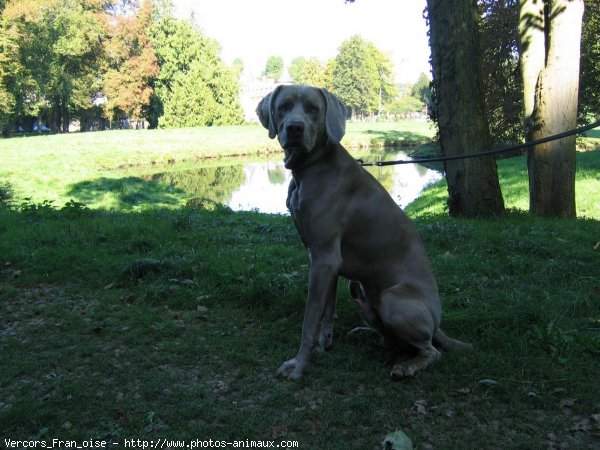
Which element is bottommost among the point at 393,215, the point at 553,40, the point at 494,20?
the point at 393,215

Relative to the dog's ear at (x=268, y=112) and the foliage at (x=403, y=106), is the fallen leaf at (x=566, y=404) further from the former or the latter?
the foliage at (x=403, y=106)

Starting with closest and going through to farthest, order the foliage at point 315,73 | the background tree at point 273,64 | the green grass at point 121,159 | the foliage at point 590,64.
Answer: the green grass at point 121,159 → the foliage at point 590,64 → the foliage at point 315,73 → the background tree at point 273,64

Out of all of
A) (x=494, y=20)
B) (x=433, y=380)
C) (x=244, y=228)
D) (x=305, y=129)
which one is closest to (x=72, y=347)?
(x=305, y=129)

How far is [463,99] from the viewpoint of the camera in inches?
276

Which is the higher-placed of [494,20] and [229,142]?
[494,20]

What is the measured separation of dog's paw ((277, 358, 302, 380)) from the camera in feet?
11.0

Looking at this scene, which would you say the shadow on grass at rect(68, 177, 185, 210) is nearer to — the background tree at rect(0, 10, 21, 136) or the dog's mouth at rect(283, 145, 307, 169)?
the dog's mouth at rect(283, 145, 307, 169)

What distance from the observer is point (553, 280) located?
4824 millimetres

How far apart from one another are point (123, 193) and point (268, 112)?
38.2ft

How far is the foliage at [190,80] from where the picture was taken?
4809 centimetres

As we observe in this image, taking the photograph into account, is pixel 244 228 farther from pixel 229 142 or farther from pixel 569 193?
pixel 229 142

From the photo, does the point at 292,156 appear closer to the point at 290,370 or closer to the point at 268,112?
the point at 268,112

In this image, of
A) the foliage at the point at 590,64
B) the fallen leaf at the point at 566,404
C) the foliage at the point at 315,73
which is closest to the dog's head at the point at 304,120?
the fallen leaf at the point at 566,404

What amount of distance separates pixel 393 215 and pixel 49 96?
171 ft
